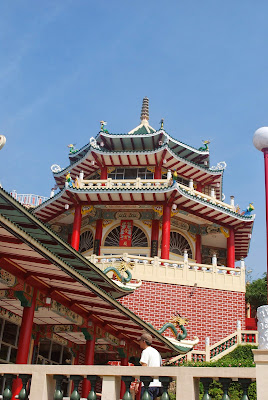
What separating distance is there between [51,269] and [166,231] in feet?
56.8

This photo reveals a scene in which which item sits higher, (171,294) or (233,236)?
(233,236)

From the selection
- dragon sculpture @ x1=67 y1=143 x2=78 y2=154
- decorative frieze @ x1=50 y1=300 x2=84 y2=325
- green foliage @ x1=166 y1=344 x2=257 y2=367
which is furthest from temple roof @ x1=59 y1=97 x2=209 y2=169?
decorative frieze @ x1=50 y1=300 x2=84 y2=325

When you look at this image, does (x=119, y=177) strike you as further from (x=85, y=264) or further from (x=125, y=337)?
(x=85, y=264)

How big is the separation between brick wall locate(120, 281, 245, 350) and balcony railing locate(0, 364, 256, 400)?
55.5 feet

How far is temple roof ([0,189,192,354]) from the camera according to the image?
329 inches

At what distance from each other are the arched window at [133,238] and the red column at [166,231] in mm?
2033

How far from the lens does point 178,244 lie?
29.6m

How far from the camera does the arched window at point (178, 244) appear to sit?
29.4 m

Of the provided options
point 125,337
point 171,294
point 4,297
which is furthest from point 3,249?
point 171,294

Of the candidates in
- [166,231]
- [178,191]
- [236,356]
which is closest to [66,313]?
[236,356]

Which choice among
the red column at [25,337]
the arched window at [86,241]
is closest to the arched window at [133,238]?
the arched window at [86,241]

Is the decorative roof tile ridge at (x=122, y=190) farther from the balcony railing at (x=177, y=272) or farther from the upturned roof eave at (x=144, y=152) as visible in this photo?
the balcony railing at (x=177, y=272)

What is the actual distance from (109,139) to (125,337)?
49.9ft

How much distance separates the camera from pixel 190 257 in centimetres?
2962
